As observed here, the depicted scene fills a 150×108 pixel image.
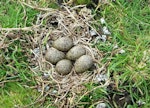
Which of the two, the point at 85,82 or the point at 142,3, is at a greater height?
the point at 142,3

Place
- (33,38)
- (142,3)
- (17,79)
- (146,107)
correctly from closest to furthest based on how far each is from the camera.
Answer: (146,107)
(17,79)
(33,38)
(142,3)

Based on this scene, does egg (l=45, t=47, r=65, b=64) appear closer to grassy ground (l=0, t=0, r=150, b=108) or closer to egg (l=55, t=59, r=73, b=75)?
egg (l=55, t=59, r=73, b=75)

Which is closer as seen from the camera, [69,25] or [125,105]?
[125,105]

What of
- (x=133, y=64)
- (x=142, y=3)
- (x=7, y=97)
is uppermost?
(x=142, y=3)

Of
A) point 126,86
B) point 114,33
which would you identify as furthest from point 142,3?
point 126,86

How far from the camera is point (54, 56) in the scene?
3.67 m

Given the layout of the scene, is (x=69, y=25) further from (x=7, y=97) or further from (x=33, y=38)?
(x=7, y=97)

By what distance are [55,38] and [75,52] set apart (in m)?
0.32

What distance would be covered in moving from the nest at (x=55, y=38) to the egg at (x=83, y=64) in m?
0.04

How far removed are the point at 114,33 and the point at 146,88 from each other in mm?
627

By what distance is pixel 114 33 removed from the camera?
3799mm

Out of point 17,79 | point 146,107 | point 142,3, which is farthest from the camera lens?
point 142,3

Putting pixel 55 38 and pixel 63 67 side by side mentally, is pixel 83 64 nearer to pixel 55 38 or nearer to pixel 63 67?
pixel 63 67

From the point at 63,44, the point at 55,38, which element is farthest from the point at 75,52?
the point at 55,38
